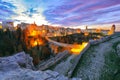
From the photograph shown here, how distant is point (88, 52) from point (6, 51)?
31746mm

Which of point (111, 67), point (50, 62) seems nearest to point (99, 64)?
point (111, 67)

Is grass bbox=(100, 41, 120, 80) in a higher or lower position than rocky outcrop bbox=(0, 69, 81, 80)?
lower

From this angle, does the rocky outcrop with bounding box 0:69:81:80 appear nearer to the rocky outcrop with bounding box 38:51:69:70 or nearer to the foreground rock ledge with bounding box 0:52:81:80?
the foreground rock ledge with bounding box 0:52:81:80

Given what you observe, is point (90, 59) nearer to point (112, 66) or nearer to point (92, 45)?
point (112, 66)

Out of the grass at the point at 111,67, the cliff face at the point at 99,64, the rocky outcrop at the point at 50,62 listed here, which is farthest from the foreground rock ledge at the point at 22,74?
the rocky outcrop at the point at 50,62

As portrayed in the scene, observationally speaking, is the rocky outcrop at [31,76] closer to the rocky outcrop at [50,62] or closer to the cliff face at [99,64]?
the cliff face at [99,64]

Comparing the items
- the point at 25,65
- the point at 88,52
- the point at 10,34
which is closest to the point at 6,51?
the point at 10,34

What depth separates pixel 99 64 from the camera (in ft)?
64.0

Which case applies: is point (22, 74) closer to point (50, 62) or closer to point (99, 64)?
point (99, 64)

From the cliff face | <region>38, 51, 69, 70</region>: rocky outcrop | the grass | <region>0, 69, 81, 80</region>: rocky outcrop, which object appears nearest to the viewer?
<region>0, 69, 81, 80</region>: rocky outcrop

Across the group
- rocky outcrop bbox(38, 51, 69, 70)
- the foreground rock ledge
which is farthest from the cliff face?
the foreground rock ledge

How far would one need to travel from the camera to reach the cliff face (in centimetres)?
1739

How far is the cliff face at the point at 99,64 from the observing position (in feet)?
57.1

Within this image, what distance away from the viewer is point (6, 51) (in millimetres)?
48938
